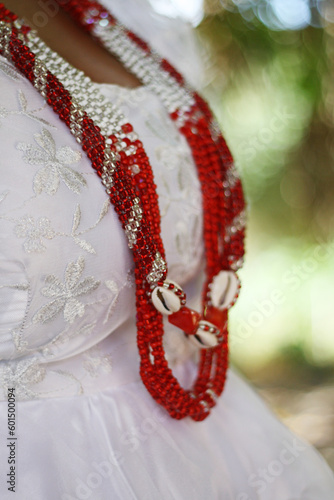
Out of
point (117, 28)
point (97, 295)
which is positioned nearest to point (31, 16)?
point (117, 28)

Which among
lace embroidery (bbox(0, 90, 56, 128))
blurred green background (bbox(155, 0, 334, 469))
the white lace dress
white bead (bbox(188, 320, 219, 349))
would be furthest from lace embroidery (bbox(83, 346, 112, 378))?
blurred green background (bbox(155, 0, 334, 469))

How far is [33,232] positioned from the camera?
1.50 feet

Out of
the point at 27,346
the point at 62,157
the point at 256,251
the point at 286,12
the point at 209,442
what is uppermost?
the point at 286,12

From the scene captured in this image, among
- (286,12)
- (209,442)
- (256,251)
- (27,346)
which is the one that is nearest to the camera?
(27,346)

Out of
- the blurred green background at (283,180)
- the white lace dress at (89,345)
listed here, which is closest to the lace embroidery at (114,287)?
the white lace dress at (89,345)

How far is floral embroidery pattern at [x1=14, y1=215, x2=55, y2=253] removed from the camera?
17.8 inches

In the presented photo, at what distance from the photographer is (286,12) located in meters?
1.25

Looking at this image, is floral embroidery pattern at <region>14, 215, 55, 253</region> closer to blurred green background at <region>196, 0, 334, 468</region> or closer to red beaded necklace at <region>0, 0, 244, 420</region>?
red beaded necklace at <region>0, 0, 244, 420</region>

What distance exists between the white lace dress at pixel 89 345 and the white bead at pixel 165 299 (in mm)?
38

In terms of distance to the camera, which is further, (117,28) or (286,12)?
(286,12)

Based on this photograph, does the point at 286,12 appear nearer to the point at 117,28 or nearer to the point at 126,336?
the point at 117,28

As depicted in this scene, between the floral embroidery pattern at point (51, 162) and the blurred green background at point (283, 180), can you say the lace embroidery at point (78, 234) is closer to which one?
the floral embroidery pattern at point (51, 162)

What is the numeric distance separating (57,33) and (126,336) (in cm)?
42

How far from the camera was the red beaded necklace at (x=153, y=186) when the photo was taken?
53 cm
